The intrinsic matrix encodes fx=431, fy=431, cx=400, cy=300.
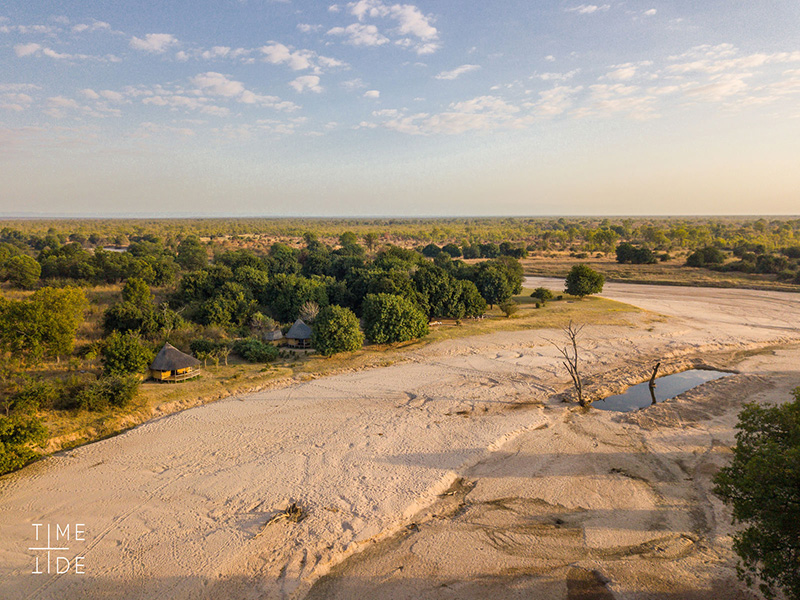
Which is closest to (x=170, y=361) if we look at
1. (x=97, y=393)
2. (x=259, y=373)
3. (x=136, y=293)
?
(x=97, y=393)

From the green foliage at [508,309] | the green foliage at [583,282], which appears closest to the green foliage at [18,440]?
the green foliage at [508,309]

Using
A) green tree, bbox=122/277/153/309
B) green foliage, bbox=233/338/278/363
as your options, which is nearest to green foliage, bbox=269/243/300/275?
green tree, bbox=122/277/153/309

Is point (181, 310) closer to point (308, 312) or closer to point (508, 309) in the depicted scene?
point (308, 312)

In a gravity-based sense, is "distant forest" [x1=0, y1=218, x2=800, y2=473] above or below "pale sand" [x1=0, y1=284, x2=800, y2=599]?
above

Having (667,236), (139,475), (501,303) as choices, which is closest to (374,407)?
(139,475)

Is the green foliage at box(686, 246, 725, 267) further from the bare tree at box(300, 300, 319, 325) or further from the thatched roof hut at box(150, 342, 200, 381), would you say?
the thatched roof hut at box(150, 342, 200, 381)

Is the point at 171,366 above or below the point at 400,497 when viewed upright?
above
